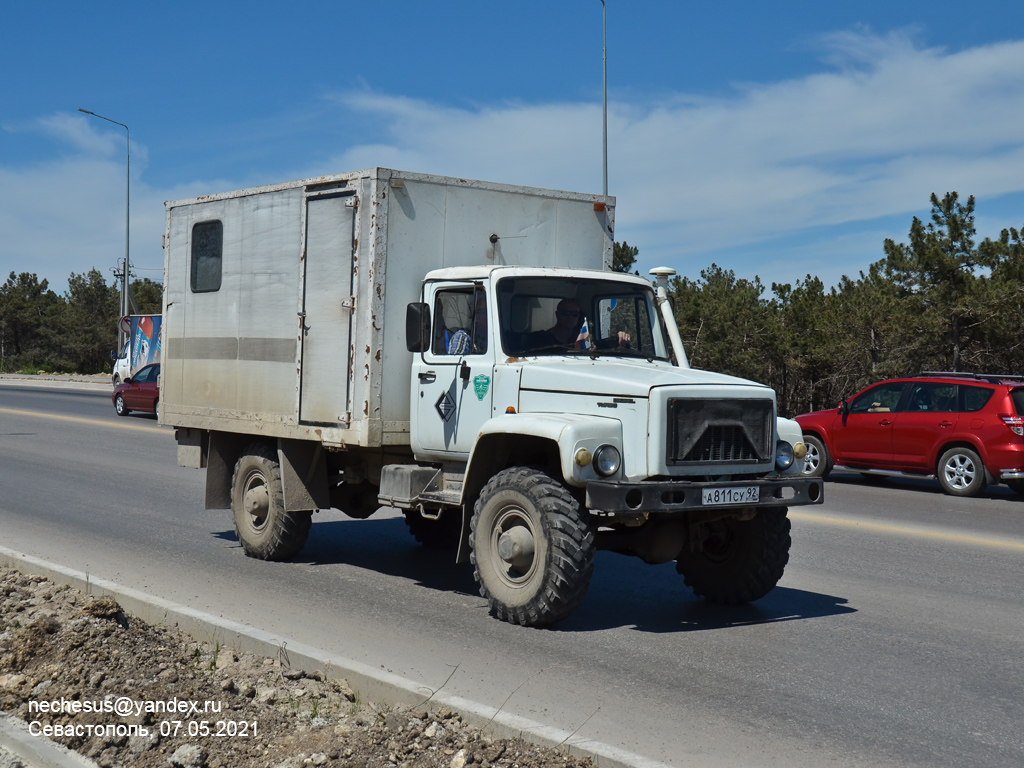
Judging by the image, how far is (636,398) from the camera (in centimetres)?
683

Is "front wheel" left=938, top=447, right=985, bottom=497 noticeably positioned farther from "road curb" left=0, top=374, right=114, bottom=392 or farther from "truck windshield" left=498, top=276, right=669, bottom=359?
"road curb" left=0, top=374, right=114, bottom=392

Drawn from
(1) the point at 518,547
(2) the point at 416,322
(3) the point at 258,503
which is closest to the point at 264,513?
(3) the point at 258,503

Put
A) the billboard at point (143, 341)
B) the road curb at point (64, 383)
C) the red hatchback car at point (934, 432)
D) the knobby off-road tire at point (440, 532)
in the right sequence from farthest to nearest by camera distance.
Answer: the road curb at point (64, 383)
the billboard at point (143, 341)
the red hatchback car at point (934, 432)
the knobby off-road tire at point (440, 532)

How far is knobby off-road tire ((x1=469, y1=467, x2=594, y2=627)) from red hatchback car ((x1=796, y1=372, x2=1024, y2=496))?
8.31 m

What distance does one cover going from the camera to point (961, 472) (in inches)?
618

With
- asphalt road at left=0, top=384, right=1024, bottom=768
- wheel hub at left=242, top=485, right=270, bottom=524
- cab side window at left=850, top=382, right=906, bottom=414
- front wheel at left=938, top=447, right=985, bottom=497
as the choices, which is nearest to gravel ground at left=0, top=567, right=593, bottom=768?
asphalt road at left=0, top=384, right=1024, bottom=768

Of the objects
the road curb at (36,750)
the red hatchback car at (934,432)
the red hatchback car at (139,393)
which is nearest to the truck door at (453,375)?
the road curb at (36,750)

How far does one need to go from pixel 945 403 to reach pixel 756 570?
32.5 feet

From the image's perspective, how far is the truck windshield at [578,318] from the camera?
772 cm

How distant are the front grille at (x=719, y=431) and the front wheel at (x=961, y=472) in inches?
378

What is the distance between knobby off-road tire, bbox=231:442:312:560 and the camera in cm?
925

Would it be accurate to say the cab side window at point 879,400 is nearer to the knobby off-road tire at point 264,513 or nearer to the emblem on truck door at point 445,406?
the knobby off-road tire at point 264,513

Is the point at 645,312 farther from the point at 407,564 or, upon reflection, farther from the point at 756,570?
the point at 407,564

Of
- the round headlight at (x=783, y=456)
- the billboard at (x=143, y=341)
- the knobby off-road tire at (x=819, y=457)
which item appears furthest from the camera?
the billboard at (x=143, y=341)
